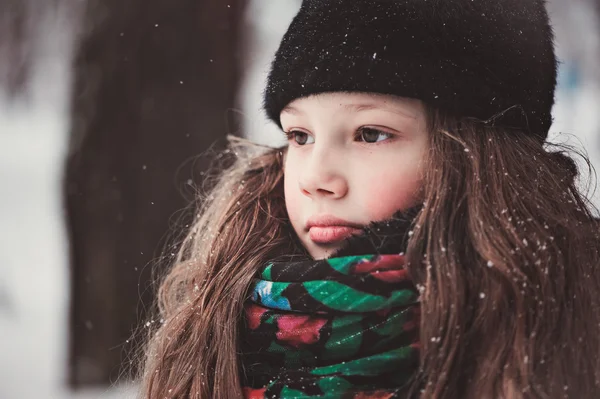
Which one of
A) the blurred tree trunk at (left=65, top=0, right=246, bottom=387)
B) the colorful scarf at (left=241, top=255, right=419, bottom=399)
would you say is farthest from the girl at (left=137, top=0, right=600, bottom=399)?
the blurred tree trunk at (left=65, top=0, right=246, bottom=387)

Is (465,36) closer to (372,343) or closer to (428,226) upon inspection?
(428,226)

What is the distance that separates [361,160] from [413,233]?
150 mm

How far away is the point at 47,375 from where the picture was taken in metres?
2.19

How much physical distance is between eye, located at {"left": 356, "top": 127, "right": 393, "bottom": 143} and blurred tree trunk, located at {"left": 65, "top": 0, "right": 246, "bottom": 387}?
0.93 m

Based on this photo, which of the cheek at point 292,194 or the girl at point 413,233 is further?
the cheek at point 292,194

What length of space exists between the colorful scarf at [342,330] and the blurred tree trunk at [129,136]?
972 millimetres

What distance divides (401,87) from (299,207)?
0.29 meters

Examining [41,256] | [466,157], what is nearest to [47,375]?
[41,256]

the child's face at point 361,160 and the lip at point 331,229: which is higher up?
the child's face at point 361,160

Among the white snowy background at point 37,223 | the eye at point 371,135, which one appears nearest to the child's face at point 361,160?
the eye at point 371,135

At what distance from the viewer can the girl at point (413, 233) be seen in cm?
103

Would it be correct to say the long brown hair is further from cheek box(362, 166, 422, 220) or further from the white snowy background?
the white snowy background

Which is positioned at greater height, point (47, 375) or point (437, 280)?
point (437, 280)

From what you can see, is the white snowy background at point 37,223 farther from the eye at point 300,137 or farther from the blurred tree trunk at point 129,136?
the eye at point 300,137
